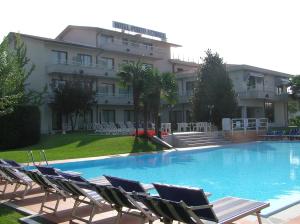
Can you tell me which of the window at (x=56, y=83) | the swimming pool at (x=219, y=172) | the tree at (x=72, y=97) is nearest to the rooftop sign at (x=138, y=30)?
the window at (x=56, y=83)

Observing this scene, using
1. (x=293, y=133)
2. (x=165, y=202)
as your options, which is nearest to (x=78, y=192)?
(x=165, y=202)

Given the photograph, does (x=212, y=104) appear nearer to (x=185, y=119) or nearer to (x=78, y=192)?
(x=185, y=119)

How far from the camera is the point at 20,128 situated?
26734 mm

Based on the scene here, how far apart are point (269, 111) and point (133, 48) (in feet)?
56.3

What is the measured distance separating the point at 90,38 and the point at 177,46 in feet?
43.4

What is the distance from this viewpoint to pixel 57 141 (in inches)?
1052

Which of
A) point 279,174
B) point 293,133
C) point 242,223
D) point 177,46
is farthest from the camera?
point 177,46

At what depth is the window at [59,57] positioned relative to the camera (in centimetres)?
3704

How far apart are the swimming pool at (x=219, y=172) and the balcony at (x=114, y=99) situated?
15978 millimetres

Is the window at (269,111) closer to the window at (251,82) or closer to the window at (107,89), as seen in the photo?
the window at (251,82)

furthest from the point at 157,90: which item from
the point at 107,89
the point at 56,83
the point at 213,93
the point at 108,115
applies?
the point at 108,115

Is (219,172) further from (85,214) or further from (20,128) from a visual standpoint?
(20,128)

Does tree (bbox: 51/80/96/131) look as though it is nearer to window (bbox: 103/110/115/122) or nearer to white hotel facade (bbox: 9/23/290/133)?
white hotel facade (bbox: 9/23/290/133)

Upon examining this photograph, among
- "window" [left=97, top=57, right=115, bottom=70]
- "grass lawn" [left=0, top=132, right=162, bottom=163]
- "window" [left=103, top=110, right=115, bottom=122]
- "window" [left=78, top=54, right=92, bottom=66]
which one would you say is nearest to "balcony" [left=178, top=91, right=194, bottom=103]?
"window" [left=103, top=110, right=115, bottom=122]
